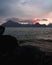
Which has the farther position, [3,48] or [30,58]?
[3,48]

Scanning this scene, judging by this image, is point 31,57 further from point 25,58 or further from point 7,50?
point 7,50

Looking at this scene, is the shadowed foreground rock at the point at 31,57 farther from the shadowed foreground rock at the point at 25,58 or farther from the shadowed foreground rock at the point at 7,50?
the shadowed foreground rock at the point at 7,50

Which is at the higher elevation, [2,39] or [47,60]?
[2,39]

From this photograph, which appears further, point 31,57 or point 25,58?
point 31,57

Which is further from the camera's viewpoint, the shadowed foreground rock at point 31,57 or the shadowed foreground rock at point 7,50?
the shadowed foreground rock at point 7,50

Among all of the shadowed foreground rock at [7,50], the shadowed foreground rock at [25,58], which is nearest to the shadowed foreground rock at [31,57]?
the shadowed foreground rock at [25,58]

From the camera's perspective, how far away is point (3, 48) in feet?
42.4

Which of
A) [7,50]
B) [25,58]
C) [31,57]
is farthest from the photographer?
[7,50]

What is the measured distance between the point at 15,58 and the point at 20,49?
2.64ft

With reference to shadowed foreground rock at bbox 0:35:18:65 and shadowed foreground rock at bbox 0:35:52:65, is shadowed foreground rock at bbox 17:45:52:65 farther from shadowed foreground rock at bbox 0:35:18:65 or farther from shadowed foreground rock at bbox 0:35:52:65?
shadowed foreground rock at bbox 0:35:18:65

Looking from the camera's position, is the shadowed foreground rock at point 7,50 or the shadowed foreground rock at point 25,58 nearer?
the shadowed foreground rock at point 25,58

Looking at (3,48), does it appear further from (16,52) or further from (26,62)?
(26,62)

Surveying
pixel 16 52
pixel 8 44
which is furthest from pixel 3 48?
pixel 16 52

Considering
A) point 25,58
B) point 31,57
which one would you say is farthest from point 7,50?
point 31,57
